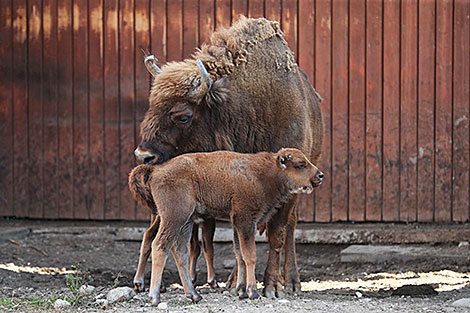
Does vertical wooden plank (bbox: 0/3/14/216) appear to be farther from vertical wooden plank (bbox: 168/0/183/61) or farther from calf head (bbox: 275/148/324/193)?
calf head (bbox: 275/148/324/193)

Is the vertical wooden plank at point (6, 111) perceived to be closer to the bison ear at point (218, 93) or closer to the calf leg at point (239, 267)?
the bison ear at point (218, 93)

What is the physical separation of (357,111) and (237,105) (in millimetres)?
3795

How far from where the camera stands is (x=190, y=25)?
1030 centimetres

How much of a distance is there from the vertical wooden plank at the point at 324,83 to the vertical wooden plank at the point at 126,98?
8.33ft

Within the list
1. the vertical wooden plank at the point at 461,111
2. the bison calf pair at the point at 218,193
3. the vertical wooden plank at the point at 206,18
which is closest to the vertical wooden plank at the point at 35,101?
the vertical wooden plank at the point at 206,18

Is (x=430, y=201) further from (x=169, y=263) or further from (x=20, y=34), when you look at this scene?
(x=20, y=34)

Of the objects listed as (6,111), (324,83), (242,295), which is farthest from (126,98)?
(242,295)

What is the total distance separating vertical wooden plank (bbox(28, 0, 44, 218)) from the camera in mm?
10570

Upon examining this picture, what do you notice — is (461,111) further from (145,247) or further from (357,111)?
(145,247)

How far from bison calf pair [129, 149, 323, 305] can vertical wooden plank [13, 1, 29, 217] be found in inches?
198

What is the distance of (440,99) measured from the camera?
9.94m

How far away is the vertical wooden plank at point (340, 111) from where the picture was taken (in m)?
10.1

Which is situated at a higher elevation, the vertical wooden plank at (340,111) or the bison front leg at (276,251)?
the vertical wooden plank at (340,111)

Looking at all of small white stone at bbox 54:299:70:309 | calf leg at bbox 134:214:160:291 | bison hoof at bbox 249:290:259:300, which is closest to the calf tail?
calf leg at bbox 134:214:160:291
